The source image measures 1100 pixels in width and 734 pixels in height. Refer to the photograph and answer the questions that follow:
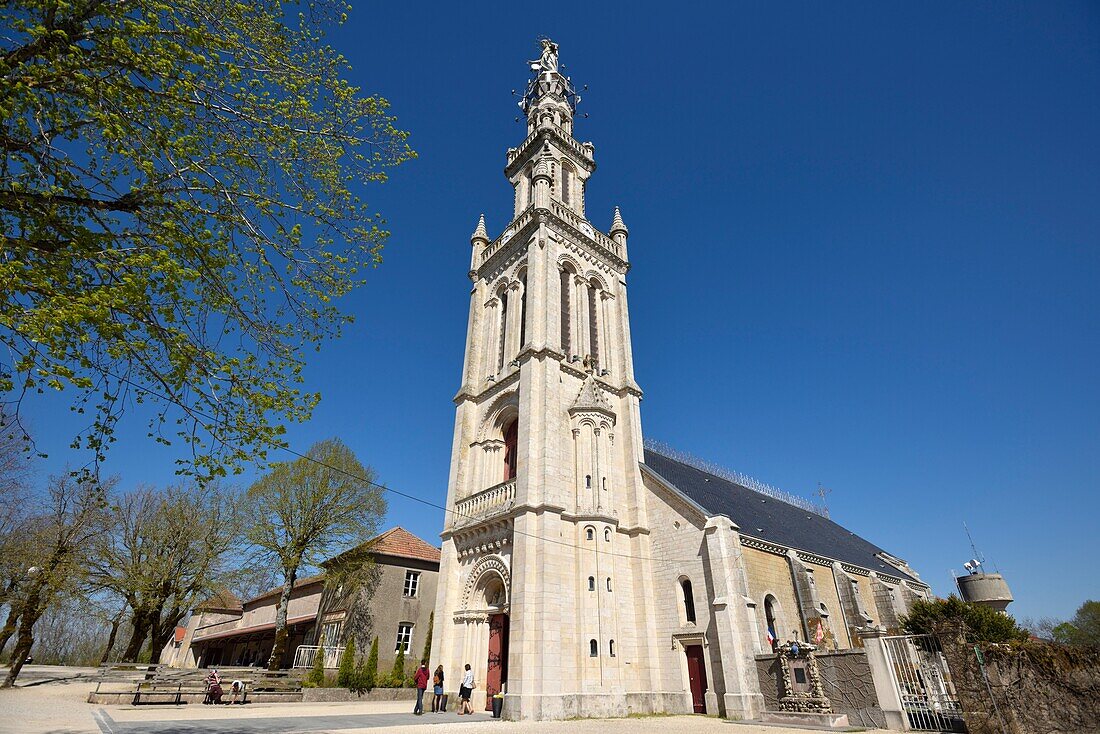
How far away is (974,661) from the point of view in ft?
38.0

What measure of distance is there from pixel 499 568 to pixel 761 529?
1269 cm

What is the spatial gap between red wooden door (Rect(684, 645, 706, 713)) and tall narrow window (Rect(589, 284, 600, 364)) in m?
12.7

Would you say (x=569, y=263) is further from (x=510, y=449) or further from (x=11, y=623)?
(x=11, y=623)

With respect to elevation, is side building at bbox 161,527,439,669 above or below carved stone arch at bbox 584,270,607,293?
below

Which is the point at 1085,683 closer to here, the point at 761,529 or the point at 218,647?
the point at 761,529

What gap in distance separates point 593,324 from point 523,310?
370 centimetres

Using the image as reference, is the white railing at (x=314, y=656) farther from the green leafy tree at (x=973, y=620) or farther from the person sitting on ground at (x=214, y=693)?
the green leafy tree at (x=973, y=620)

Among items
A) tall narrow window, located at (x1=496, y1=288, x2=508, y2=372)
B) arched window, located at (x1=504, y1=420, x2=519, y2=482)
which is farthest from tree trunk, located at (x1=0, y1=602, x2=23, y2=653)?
tall narrow window, located at (x1=496, y1=288, x2=508, y2=372)

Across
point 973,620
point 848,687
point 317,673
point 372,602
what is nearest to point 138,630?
point 317,673

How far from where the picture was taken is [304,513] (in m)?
27.3

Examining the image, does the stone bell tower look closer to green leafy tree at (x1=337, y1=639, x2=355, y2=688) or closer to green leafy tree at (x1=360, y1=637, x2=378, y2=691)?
green leafy tree at (x1=360, y1=637, x2=378, y2=691)

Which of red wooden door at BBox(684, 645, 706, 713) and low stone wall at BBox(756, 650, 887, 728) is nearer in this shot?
low stone wall at BBox(756, 650, 887, 728)

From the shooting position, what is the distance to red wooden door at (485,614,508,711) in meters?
18.9

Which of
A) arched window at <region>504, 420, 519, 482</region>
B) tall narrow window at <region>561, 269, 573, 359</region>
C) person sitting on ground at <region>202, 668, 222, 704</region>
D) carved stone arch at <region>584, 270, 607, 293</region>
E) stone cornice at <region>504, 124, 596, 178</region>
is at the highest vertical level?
stone cornice at <region>504, 124, 596, 178</region>
